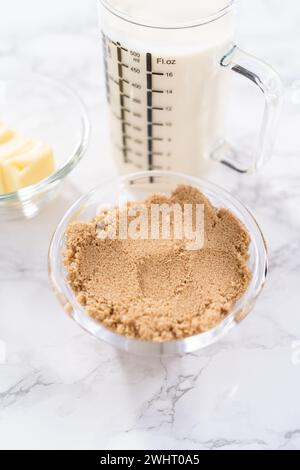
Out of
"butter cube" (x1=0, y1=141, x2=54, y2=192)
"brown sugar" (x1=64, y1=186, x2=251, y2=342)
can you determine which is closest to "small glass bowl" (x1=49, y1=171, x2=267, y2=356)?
"brown sugar" (x1=64, y1=186, x2=251, y2=342)

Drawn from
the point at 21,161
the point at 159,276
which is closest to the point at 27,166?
the point at 21,161

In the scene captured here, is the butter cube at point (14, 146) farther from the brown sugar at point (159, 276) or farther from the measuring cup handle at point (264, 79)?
the measuring cup handle at point (264, 79)

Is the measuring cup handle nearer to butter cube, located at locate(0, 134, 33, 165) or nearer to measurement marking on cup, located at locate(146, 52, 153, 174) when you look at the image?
measurement marking on cup, located at locate(146, 52, 153, 174)

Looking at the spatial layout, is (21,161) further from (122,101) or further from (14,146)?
(122,101)

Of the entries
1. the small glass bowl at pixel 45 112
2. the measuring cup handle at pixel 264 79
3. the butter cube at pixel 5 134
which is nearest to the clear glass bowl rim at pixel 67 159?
the small glass bowl at pixel 45 112

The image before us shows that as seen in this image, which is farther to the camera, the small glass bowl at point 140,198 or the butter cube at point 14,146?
the butter cube at point 14,146
